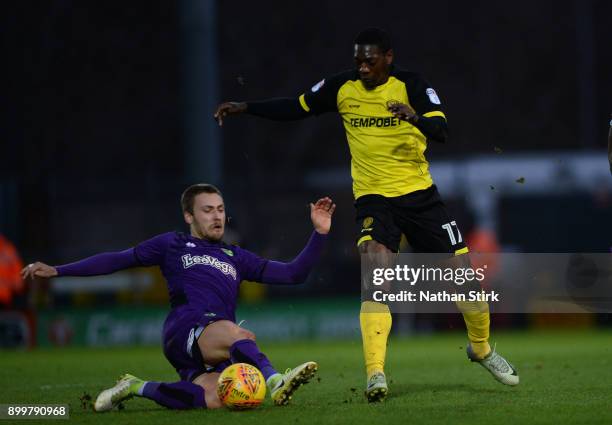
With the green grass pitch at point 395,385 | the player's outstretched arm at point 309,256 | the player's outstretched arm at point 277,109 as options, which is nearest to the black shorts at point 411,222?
the player's outstretched arm at point 309,256

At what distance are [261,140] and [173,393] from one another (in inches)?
1021

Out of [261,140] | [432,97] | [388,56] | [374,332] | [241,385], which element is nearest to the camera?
[241,385]

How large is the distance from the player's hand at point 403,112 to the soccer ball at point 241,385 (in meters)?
1.83

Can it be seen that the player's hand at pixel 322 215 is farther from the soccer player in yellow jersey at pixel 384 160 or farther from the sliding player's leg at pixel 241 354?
the sliding player's leg at pixel 241 354

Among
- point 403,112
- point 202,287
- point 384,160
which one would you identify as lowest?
point 202,287

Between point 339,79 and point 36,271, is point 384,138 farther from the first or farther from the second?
point 36,271

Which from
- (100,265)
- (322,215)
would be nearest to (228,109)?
(322,215)

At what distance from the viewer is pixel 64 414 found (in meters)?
7.84

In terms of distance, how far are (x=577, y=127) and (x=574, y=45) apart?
267 cm

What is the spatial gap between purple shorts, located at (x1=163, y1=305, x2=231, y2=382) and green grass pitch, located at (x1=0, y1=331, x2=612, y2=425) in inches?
13.1

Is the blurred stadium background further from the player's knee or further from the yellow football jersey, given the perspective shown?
the player's knee

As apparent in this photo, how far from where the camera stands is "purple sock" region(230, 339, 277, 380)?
7.58 meters

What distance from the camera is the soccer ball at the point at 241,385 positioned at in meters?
7.41

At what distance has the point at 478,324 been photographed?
29.2 feet
